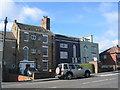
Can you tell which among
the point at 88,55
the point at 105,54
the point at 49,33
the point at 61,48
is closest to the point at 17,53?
the point at 49,33

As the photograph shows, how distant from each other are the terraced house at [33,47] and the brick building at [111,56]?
2526 centimetres

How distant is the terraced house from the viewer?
31.4 meters

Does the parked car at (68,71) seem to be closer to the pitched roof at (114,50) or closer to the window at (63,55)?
the window at (63,55)

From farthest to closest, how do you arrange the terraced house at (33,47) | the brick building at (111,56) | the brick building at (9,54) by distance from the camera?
the brick building at (111,56) < the terraced house at (33,47) < the brick building at (9,54)

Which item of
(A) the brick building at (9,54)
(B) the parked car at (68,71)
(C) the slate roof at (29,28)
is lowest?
(B) the parked car at (68,71)

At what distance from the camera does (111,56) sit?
5312 cm

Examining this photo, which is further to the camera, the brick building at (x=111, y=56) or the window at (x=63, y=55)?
the brick building at (x=111, y=56)

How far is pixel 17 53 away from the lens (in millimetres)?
31141

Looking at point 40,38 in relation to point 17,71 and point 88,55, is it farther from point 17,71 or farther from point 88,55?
point 88,55

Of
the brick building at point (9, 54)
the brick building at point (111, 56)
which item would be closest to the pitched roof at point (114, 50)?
the brick building at point (111, 56)

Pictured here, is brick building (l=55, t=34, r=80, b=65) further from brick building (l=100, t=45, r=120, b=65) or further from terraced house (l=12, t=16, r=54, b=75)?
brick building (l=100, t=45, r=120, b=65)

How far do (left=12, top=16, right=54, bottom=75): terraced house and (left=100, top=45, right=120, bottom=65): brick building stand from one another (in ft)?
82.9

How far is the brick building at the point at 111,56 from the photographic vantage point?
5184 centimetres

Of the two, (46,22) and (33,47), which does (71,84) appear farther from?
(46,22)
